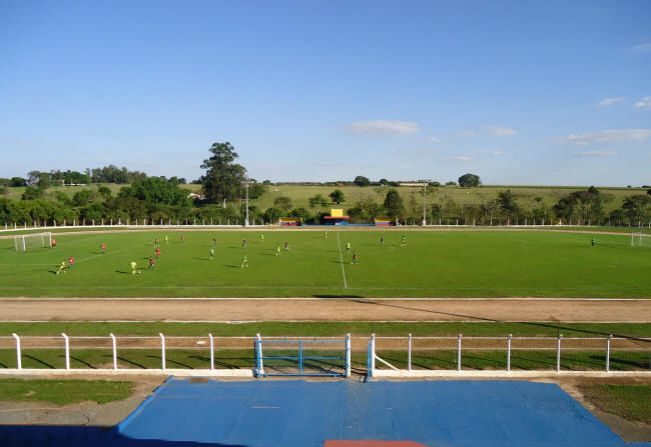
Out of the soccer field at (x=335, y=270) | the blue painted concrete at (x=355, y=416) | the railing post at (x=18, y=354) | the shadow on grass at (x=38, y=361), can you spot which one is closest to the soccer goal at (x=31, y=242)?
the soccer field at (x=335, y=270)

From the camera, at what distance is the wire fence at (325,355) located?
16.5 metres

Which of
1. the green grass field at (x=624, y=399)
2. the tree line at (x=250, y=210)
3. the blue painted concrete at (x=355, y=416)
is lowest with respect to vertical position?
the blue painted concrete at (x=355, y=416)

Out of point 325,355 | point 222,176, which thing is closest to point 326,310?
point 325,355

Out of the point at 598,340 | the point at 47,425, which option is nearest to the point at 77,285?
the point at 47,425

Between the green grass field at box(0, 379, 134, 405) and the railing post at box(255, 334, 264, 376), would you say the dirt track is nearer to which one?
the railing post at box(255, 334, 264, 376)

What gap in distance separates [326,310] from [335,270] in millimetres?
13985

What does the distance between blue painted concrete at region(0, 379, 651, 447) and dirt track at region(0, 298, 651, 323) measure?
908 cm

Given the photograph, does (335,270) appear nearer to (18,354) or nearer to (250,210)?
(18,354)

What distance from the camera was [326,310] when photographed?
2594cm

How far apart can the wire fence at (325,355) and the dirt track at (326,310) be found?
422 cm

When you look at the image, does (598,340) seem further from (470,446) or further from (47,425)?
(47,425)

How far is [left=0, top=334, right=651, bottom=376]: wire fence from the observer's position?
650 inches

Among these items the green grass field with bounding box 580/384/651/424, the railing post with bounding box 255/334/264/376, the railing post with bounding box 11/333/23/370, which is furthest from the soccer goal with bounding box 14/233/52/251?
the green grass field with bounding box 580/384/651/424

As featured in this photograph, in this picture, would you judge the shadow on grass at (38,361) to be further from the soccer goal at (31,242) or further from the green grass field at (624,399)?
the soccer goal at (31,242)
